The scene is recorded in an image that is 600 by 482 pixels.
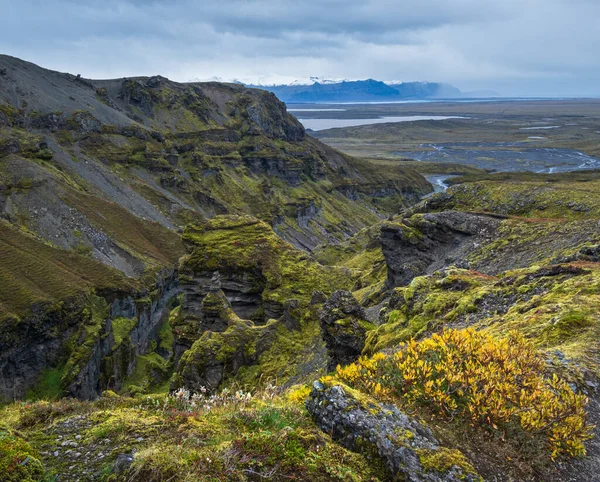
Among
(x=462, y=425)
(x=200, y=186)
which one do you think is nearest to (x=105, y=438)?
(x=462, y=425)

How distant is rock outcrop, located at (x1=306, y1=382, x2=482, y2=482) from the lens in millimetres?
7043

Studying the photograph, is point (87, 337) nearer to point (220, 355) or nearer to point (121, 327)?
point (121, 327)

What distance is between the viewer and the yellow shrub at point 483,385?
25.3 feet

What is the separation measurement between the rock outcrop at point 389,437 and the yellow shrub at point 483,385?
0.65 m

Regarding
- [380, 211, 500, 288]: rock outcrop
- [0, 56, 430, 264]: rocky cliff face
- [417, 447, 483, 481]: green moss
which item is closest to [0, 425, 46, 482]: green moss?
[417, 447, 483, 481]: green moss

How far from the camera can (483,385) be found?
27.2 feet

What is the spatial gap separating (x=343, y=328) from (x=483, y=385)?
1208cm

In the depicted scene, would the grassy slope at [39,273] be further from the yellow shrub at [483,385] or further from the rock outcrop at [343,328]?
the yellow shrub at [483,385]

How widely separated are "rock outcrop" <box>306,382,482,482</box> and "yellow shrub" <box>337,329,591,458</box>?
646 mm

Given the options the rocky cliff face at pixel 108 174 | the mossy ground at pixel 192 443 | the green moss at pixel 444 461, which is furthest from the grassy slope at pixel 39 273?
the green moss at pixel 444 461

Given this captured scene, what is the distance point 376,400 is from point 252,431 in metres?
2.47

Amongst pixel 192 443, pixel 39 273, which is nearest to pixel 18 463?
pixel 192 443

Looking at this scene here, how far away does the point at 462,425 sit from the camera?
8.00 meters

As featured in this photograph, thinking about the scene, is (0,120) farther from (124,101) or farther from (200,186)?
(124,101)
